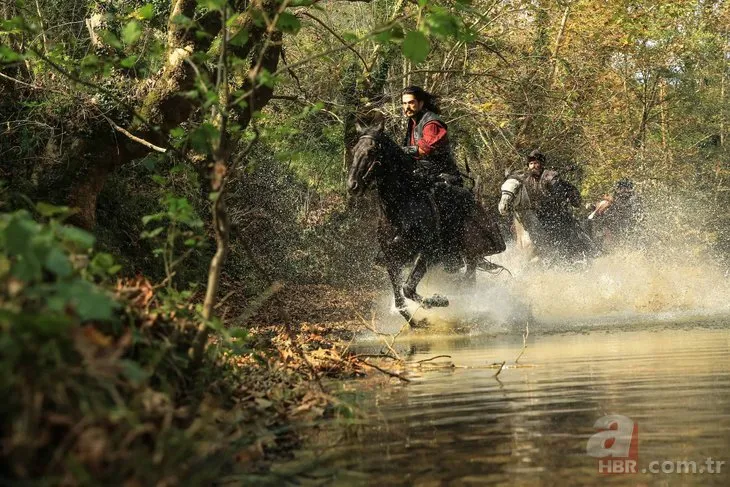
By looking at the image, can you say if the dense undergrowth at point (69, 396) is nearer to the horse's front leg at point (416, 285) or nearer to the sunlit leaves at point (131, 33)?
the sunlit leaves at point (131, 33)

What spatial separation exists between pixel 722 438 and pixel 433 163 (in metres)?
10.8

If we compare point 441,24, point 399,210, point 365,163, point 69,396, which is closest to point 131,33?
point 441,24

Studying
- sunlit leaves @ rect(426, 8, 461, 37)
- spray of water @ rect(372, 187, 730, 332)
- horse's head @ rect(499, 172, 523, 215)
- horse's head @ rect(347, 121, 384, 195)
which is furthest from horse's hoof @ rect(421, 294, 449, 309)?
sunlit leaves @ rect(426, 8, 461, 37)

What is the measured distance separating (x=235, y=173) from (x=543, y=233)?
45.2ft

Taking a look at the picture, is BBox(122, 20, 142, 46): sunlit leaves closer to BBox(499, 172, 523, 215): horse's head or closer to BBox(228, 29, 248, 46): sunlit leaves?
BBox(228, 29, 248, 46): sunlit leaves

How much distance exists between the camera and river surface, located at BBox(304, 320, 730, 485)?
371 centimetres

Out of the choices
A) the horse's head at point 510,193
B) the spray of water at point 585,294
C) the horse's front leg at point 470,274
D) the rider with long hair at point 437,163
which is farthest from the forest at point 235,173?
the horse's head at point 510,193

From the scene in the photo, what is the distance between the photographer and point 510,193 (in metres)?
19.2

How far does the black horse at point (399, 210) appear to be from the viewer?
13453 millimetres

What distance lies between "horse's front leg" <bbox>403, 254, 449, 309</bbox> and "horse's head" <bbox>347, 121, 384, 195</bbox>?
1572 millimetres

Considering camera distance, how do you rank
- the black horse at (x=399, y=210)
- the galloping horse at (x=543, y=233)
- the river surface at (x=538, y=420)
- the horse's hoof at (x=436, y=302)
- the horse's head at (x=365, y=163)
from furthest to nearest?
the galloping horse at (x=543, y=233)
the horse's hoof at (x=436, y=302)
the black horse at (x=399, y=210)
the horse's head at (x=365, y=163)
the river surface at (x=538, y=420)

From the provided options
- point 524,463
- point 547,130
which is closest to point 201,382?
point 524,463

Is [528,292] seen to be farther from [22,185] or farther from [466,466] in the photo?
[466,466]

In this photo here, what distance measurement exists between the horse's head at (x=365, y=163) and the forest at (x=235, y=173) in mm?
923
